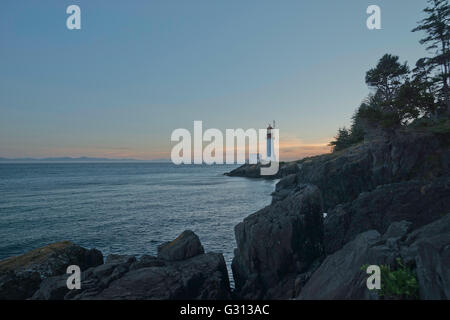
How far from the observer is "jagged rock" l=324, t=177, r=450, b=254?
64.4ft

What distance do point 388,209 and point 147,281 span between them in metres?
21.4

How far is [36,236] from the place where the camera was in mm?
28922

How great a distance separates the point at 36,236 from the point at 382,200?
39.8 metres

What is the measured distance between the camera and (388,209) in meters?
21.5

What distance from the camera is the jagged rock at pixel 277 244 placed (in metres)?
16.2

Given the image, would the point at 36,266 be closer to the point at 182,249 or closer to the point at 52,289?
the point at 52,289

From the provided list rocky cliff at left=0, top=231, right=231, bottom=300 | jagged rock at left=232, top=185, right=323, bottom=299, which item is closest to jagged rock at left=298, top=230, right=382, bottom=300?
jagged rock at left=232, top=185, right=323, bottom=299

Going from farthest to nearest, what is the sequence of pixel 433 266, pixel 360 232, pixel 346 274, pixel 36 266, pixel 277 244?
pixel 360 232 < pixel 277 244 < pixel 36 266 < pixel 346 274 < pixel 433 266

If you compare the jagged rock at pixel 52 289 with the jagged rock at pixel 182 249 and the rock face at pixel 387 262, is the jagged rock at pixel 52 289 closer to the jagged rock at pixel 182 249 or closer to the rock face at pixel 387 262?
the jagged rock at pixel 182 249

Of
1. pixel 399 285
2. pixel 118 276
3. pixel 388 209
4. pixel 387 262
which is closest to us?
pixel 399 285

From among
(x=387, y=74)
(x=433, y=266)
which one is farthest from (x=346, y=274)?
(x=387, y=74)

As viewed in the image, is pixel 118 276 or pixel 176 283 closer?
pixel 176 283

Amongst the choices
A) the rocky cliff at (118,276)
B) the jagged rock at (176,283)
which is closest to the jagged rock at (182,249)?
the rocky cliff at (118,276)
